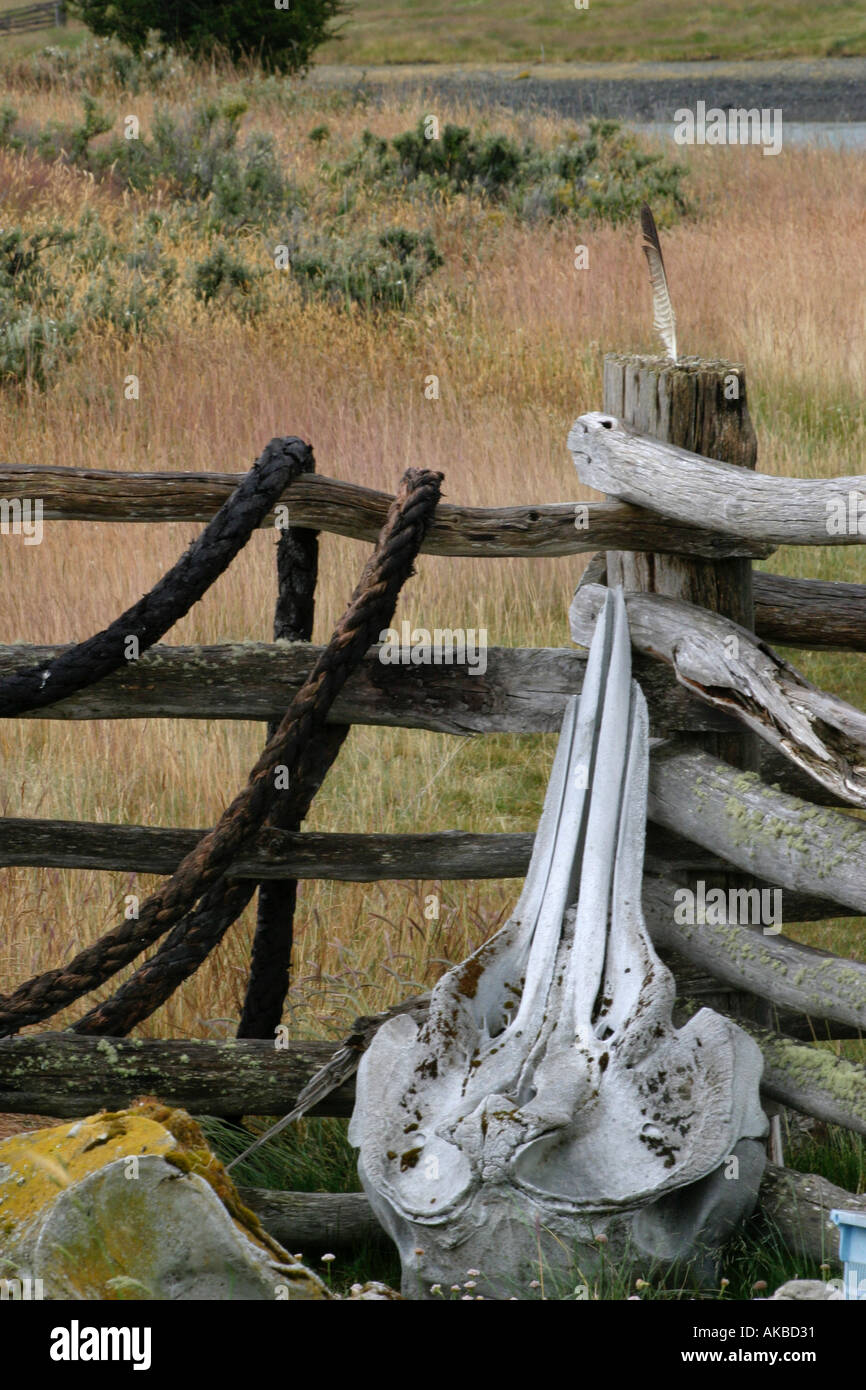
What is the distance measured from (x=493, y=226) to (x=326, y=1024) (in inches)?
381

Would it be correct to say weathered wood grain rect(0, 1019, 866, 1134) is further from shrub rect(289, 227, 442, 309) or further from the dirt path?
the dirt path

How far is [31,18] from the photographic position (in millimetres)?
42156

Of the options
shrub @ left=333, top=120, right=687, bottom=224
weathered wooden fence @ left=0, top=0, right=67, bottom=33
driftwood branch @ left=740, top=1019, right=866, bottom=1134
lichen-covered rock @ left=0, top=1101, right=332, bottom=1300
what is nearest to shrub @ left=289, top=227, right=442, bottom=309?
shrub @ left=333, top=120, right=687, bottom=224

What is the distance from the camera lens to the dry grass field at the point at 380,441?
148 inches

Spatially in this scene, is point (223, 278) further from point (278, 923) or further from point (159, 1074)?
point (159, 1074)

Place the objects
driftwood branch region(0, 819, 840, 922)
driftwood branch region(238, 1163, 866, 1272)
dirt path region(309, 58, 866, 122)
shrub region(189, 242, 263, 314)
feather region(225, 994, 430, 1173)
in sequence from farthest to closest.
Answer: dirt path region(309, 58, 866, 122) < shrub region(189, 242, 263, 314) < driftwood branch region(0, 819, 840, 922) < feather region(225, 994, 430, 1173) < driftwood branch region(238, 1163, 866, 1272)

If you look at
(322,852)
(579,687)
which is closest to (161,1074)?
(322,852)

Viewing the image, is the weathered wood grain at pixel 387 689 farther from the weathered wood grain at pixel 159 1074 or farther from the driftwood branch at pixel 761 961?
the weathered wood grain at pixel 159 1074

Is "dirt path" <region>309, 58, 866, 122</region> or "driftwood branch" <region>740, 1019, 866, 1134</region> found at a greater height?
"dirt path" <region>309, 58, 866, 122</region>

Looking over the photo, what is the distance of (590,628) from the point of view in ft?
9.75

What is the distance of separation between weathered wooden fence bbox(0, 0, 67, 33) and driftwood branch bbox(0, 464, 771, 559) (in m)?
42.6

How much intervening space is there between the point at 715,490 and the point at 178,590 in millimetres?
1042

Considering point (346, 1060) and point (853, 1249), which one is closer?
point (853, 1249)

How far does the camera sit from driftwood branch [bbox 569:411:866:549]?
2.46 m
